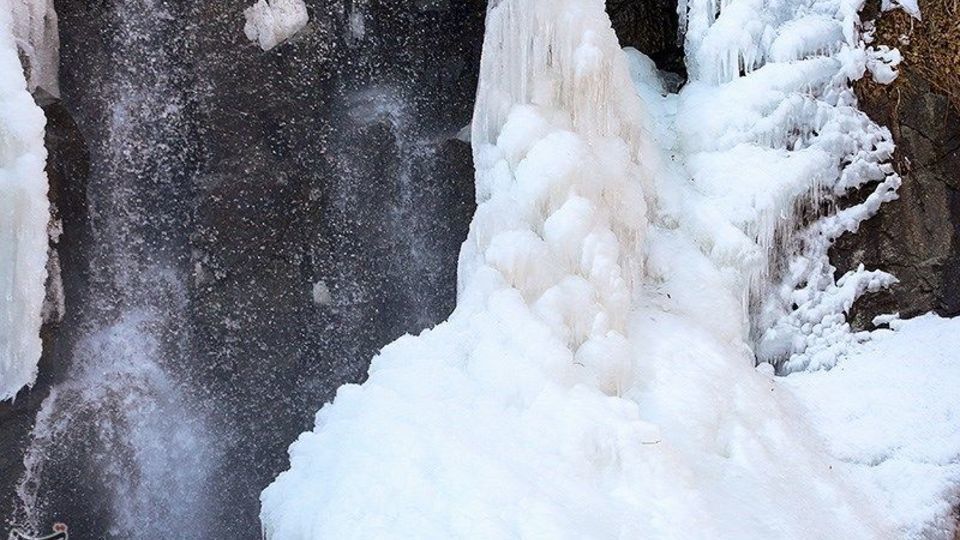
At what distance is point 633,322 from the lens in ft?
15.1

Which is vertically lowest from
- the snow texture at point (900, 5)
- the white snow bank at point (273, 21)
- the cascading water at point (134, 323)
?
the cascading water at point (134, 323)

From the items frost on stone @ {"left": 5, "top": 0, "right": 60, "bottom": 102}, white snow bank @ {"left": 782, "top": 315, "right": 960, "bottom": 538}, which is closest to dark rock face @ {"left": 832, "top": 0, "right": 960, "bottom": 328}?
white snow bank @ {"left": 782, "top": 315, "right": 960, "bottom": 538}

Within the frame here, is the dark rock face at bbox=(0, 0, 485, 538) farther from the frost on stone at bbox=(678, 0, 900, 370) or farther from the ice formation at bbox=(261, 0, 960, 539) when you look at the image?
the frost on stone at bbox=(678, 0, 900, 370)

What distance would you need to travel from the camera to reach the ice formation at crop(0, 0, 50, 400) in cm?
511

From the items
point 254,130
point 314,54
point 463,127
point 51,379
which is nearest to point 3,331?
point 51,379

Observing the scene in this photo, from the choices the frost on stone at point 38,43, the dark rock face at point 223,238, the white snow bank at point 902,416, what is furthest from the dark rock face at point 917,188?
the frost on stone at point 38,43

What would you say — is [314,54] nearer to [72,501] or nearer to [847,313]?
[72,501]

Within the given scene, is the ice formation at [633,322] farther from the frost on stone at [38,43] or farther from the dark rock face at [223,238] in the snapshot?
the frost on stone at [38,43]

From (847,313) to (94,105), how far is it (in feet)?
17.0

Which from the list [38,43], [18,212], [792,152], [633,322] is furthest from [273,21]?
[792,152]

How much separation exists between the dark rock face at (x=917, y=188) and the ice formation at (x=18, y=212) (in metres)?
4.90

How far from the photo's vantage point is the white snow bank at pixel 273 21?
21.2 ft

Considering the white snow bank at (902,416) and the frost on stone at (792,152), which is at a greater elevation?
the frost on stone at (792,152)

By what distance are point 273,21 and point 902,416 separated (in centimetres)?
493
